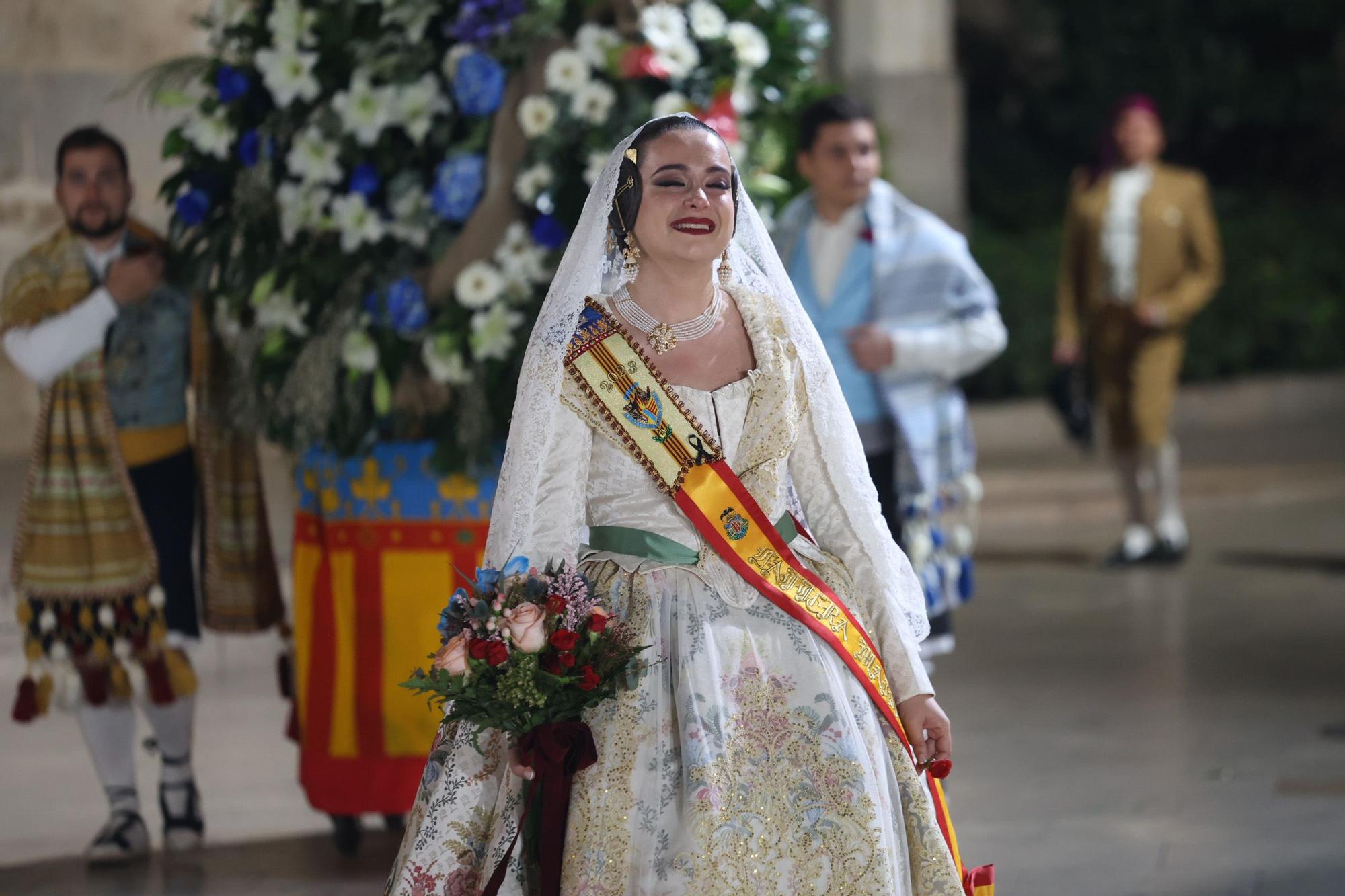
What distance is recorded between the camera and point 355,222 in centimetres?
502

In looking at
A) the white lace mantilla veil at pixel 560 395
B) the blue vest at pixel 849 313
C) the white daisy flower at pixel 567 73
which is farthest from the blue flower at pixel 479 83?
the white lace mantilla veil at pixel 560 395

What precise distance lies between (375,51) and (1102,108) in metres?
15.5

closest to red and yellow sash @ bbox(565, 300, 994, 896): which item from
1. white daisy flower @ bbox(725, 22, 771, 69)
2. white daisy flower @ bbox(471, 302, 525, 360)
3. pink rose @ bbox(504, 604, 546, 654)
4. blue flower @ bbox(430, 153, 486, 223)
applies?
pink rose @ bbox(504, 604, 546, 654)

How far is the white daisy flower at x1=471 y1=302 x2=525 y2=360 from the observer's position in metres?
4.91

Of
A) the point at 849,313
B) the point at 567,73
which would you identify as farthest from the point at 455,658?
the point at 849,313

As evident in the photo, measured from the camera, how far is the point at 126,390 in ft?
17.4

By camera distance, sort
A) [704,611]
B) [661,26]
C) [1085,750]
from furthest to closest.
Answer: [1085,750] < [661,26] < [704,611]

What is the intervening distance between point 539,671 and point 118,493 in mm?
2405

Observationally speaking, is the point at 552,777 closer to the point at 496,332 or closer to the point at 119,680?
the point at 496,332

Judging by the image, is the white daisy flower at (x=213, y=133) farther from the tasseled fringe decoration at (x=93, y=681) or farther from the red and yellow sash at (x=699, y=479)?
the red and yellow sash at (x=699, y=479)

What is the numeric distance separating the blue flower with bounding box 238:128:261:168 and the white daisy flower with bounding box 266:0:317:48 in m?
0.23

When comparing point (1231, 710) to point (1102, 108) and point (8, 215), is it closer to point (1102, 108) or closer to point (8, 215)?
point (8, 215)

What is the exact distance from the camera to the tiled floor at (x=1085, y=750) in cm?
513

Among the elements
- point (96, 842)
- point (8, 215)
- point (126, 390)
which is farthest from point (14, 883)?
point (8, 215)
